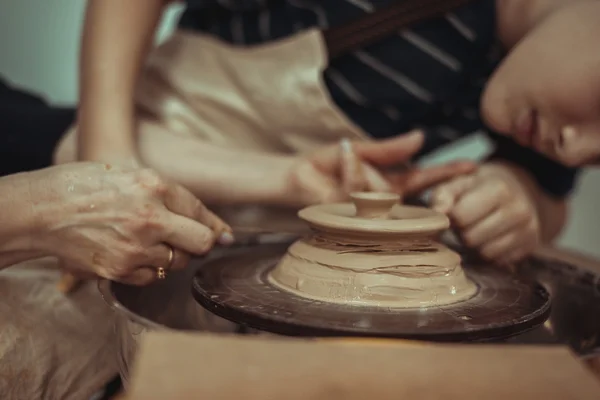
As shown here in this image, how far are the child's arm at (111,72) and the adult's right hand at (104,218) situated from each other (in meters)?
0.28

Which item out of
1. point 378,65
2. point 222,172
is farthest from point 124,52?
point 378,65

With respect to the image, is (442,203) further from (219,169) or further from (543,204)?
(543,204)

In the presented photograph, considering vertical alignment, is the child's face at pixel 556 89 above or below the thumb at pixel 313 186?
above

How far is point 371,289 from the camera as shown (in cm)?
71

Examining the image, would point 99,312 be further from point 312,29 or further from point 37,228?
point 312,29

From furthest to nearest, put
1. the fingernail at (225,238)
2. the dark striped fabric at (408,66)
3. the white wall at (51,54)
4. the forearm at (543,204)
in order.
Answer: the white wall at (51,54) → the forearm at (543,204) → the dark striped fabric at (408,66) → the fingernail at (225,238)

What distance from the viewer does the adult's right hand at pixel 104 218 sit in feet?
2.29

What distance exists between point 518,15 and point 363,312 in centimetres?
68

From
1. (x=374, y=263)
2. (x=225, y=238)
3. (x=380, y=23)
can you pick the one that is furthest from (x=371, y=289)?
(x=380, y=23)

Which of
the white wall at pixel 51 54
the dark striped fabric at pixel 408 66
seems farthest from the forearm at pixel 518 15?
the white wall at pixel 51 54

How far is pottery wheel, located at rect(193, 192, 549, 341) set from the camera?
2.08ft

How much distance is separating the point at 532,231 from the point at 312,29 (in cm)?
54

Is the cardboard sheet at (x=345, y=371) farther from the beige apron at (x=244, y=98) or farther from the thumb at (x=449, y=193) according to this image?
the beige apron at (x=244, y=98)

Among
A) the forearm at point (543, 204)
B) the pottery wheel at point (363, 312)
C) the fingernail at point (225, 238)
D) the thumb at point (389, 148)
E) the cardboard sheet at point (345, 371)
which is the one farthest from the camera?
the forearm at point (543, 204)
